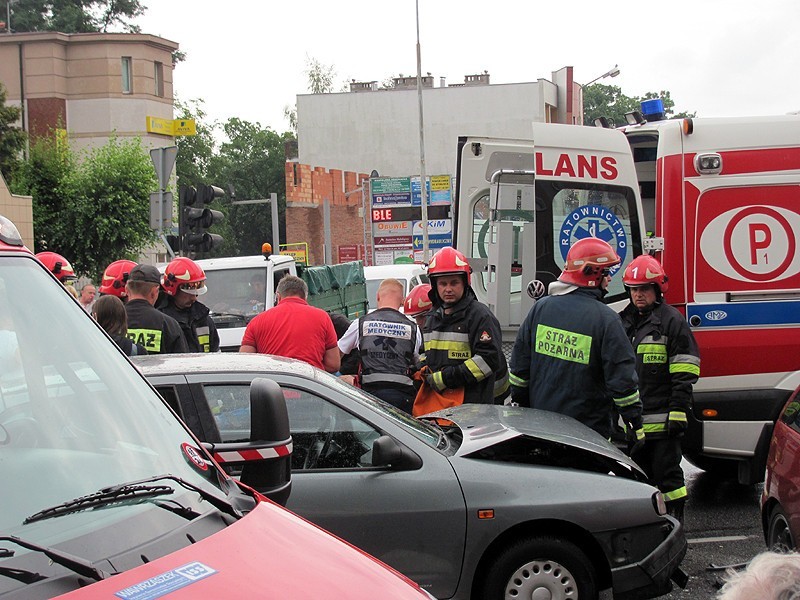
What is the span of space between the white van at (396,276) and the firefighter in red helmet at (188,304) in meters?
7.92

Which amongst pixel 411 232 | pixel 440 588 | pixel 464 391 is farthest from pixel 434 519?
pixel 411 232

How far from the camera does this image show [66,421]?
240cm

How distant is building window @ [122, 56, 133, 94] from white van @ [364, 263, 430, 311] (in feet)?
123

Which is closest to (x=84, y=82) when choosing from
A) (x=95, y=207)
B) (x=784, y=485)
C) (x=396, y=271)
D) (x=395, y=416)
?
(x=95, y=207)

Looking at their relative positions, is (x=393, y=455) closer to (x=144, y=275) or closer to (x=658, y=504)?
(x=658, y=504)

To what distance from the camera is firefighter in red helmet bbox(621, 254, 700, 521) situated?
6.69 metres

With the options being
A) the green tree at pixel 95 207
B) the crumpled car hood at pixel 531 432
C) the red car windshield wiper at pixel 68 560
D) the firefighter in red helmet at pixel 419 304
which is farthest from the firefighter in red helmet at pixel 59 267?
the green tree at pixel 95 207

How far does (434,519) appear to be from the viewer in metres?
4.81

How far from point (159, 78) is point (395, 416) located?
50.7m

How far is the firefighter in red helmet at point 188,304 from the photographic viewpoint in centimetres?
814

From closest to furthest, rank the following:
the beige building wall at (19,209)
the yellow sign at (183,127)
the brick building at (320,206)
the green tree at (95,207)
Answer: the beige building wall at (19,209), the green tree at (95,207), the brick building at (320,206), the yellow sign at (183,127)

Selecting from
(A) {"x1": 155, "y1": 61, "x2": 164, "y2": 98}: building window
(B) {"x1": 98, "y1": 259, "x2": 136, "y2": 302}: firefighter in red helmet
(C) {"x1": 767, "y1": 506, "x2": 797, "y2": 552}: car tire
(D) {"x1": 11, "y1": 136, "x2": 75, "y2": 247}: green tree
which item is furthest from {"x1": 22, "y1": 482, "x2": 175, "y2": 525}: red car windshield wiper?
(A) {"x1": 155, "y1": 61, "x2": 164, "y2": 98}: building window

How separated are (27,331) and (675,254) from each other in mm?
5828

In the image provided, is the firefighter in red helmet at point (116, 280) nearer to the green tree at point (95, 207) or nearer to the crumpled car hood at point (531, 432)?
the crumpled car hood at point (531, 432)
